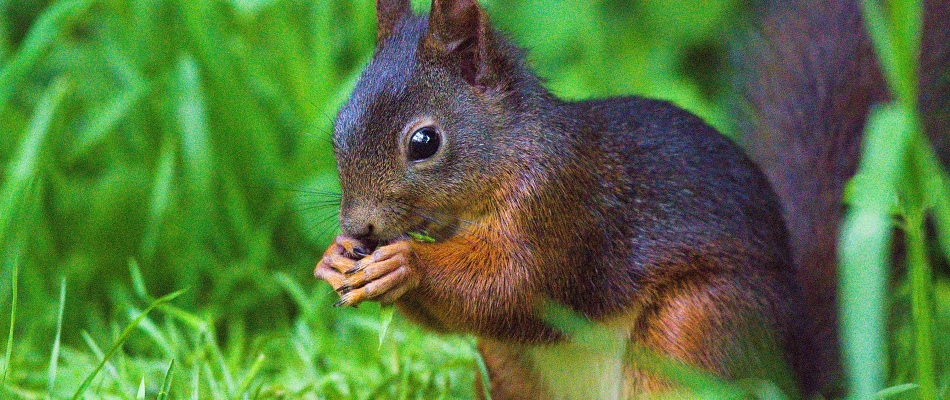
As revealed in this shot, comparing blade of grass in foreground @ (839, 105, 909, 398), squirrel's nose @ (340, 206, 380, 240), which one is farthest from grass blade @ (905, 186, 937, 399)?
squirrel's nose @ (340, 206, 380, 240)

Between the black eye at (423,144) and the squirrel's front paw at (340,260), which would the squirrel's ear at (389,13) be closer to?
the black eye at (423,144)

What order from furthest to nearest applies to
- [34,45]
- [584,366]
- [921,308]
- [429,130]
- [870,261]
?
[34,45]
[584,366]
[429,130]
[921,308]
[870,261]

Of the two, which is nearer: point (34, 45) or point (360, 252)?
point (360, 252)

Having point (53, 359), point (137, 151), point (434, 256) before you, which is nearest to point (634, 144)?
point (434, 256)

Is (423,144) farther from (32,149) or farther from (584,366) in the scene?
(32,149)

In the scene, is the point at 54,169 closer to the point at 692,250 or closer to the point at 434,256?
the point at 434,256

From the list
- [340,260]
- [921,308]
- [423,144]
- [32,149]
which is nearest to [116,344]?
[340,260]
